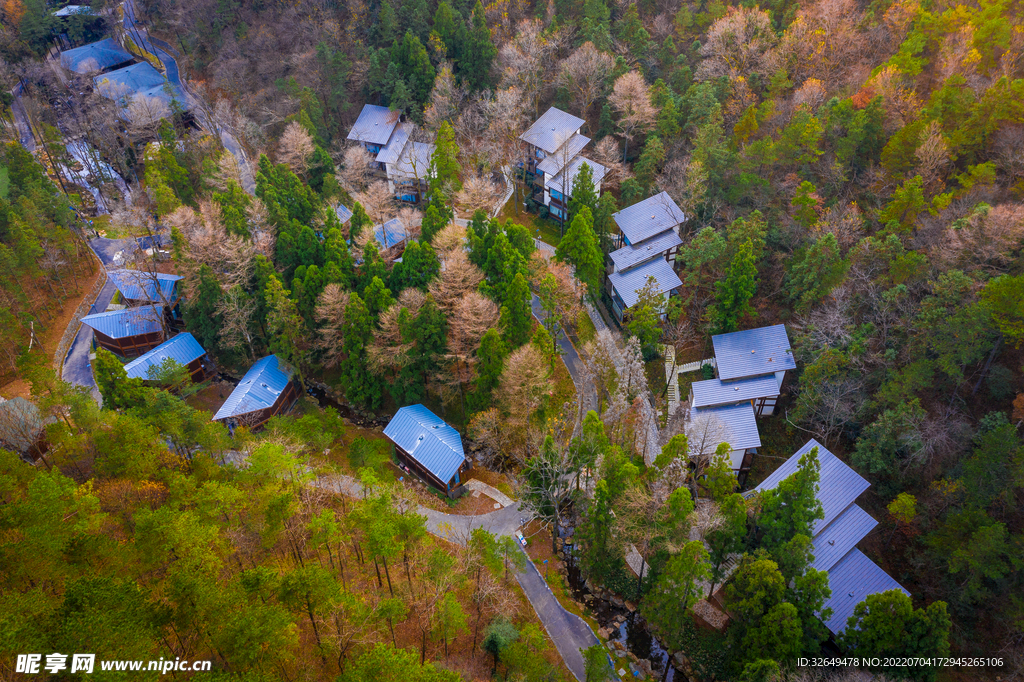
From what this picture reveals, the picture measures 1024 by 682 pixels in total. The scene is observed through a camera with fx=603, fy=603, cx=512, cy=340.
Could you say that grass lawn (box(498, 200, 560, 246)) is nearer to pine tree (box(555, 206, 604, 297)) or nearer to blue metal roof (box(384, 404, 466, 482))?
pine tree (box(555, 206, 604, 297))

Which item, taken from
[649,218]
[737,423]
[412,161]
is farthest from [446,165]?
[737,423]

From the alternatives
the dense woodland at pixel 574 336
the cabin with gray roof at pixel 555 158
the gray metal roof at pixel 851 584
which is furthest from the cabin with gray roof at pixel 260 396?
the gray metal roof at pixel 851 584

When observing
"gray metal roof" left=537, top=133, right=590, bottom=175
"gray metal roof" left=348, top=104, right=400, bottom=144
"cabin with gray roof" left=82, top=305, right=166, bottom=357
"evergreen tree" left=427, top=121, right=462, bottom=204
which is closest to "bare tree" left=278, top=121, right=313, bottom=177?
"gray metal roof" left=348, top=104, right=400, bottom=144

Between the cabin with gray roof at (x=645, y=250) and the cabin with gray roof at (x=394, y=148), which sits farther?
the cabin with gray roof at (x=394, y=148)

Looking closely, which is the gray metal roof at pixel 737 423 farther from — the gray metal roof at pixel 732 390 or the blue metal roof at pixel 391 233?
the blue metal roof at pixel 391 233

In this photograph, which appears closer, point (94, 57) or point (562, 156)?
point (562, 156)

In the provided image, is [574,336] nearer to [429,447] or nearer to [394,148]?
[429,447]
